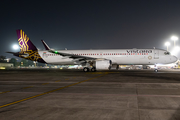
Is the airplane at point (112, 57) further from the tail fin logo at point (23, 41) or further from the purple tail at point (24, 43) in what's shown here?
the tail fin logo at point (23, 41)

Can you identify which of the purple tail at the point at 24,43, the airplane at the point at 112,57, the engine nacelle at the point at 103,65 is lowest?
the engine nacelle at the point at 103,65

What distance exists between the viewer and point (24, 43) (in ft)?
118

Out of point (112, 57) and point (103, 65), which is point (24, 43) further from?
point (112, 57)

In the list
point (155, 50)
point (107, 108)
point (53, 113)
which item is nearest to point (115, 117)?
point (107, 108)

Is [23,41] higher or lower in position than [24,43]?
higher

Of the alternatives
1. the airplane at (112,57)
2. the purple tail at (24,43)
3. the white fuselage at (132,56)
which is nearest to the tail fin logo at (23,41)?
the purple tail at (24,43)

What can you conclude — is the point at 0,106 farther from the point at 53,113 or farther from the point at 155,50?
the point at 155,50

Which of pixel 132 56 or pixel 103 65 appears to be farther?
pixel 132 56

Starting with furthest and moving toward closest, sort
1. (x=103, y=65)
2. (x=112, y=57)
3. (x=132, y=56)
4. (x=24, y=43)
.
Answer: (x=24, y=43), (x=112, y=57), (x=132, y=56), (x=103, y=65)

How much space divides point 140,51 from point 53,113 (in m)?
27.2

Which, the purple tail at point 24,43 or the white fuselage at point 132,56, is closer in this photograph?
the white fuselage at point 132,56

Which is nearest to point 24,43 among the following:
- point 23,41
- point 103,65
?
point 23,41

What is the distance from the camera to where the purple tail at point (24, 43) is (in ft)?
117

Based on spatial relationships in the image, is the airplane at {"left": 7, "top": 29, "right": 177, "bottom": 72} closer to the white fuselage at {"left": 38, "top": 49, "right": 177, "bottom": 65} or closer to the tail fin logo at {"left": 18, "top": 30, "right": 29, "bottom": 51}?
the white fuselage at {"left": 38, "top": 49, "right": 177, "bottom": 65}
